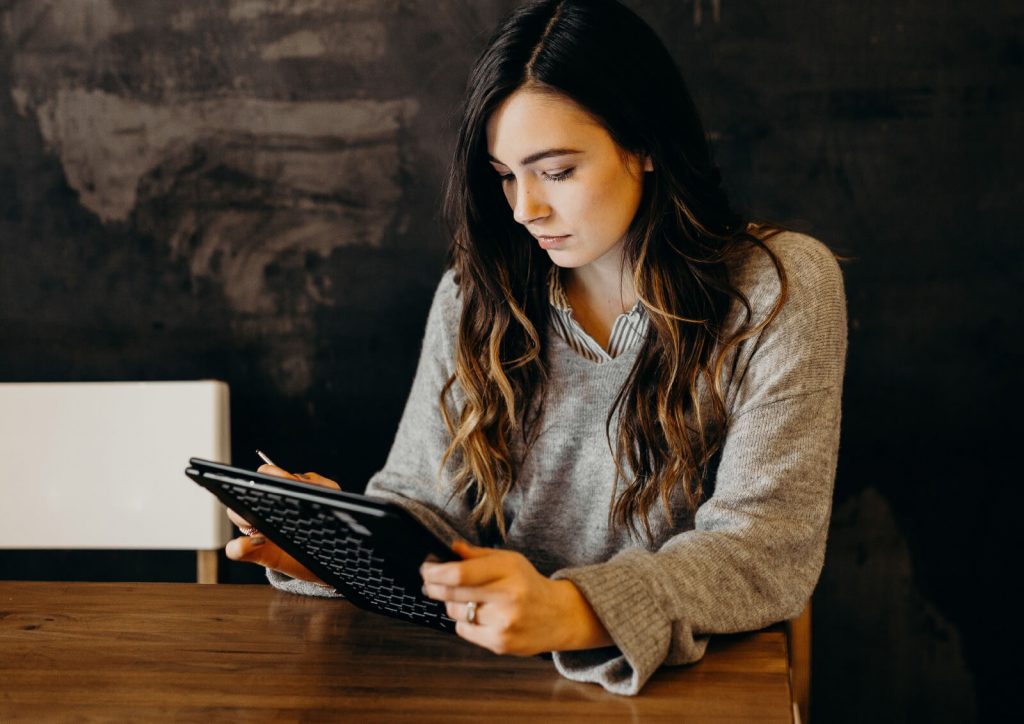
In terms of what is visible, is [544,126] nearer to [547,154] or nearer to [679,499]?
[547,154]

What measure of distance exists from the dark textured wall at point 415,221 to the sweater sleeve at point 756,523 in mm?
468

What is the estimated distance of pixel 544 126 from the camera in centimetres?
113

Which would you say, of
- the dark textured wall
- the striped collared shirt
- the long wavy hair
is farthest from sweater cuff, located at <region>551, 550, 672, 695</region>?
the dark textured wall

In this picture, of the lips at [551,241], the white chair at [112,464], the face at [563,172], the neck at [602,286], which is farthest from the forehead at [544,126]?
the white chair at [112,464]

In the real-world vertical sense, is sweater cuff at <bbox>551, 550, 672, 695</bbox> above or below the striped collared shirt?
below

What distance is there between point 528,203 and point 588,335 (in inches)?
8.9

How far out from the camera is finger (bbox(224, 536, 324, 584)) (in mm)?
1074

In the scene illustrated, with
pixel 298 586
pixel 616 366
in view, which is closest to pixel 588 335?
pixel 616 366

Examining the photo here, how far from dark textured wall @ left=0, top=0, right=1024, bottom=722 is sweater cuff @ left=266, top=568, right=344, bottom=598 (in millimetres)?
679

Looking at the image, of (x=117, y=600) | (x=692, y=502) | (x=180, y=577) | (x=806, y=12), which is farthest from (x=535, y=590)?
(x=180, y=577)

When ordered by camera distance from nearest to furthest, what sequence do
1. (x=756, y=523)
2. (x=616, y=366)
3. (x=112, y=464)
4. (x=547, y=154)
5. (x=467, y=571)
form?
1. (x=467, y=571)
2. (x=756, y=523)
3. (x=547, y=154)
4. (x=616, y=366)
5. (x=112, y=464)

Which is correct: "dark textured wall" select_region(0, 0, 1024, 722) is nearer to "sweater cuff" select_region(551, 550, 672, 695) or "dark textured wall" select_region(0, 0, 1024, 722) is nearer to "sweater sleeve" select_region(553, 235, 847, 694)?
"sweater sleeve" select_region(553, 235, 847, 694)

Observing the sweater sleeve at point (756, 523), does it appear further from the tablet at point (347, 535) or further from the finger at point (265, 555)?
the finger at point (265, 555)

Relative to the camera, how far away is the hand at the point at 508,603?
0.82m
